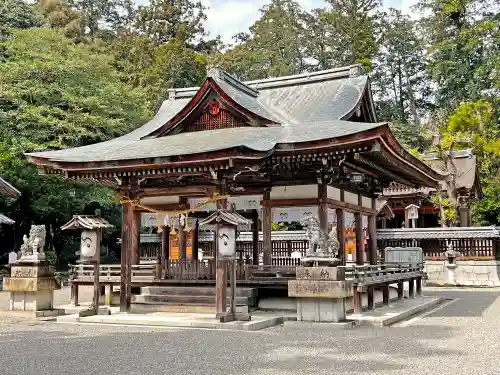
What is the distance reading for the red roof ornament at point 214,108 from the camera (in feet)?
50.4

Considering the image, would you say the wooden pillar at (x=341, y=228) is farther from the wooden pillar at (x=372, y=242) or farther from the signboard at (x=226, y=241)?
the signboard at (x=226, y=241)

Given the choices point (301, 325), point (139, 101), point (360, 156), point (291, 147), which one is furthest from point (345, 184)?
point (139, 101)

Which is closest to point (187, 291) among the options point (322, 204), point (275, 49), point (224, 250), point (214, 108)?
point (224, 250)

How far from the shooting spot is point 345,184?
48.3 feet

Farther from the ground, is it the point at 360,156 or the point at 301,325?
the point at 360,156

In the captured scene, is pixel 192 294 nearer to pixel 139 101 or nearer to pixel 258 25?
pixel 139 101

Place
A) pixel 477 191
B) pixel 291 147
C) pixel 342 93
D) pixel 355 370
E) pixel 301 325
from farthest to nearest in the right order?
pixel 477 191
pixel 342 93
pixel 291 147
pixel 301 325
pixel 355 370

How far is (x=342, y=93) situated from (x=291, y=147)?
527 cm

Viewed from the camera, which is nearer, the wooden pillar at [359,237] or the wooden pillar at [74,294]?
the wooden pillar at [74,294]

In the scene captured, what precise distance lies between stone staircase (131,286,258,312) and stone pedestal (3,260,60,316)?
2156 mm

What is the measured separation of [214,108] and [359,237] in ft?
18.8

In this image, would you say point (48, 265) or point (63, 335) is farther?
point (48, 265)

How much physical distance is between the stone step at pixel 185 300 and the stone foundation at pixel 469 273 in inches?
560

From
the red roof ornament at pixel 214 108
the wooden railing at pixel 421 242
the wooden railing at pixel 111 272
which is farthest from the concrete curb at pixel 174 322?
the wooden railing at pixel 421 242
